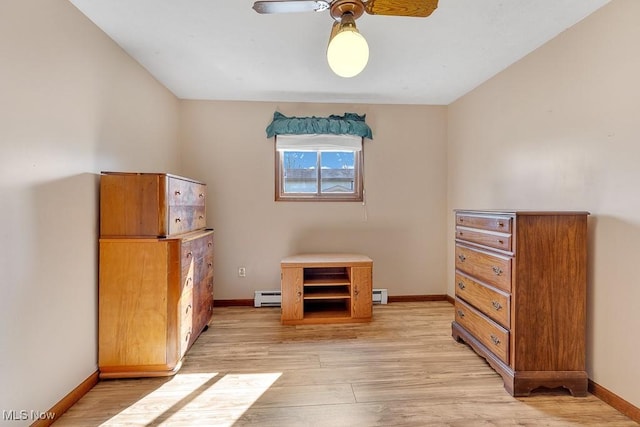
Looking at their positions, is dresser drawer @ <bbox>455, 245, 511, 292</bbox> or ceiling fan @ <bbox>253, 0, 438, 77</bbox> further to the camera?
dresser drawer @ <bbox>455, 245, 511, 292</bbox>

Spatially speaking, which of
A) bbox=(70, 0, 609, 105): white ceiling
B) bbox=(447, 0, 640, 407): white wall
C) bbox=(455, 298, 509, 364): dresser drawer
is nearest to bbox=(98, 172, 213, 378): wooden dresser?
bbox=(70, 0, 609, 105): white ceiling

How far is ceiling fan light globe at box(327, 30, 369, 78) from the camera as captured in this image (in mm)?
1421

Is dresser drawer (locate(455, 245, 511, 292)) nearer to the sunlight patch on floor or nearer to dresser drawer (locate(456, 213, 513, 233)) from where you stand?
dresser drawer (locate(456, 213, 513, 233))

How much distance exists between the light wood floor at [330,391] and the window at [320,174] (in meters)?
1.69

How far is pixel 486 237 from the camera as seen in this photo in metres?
2.26

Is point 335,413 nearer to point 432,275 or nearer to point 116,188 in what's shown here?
point 116,188

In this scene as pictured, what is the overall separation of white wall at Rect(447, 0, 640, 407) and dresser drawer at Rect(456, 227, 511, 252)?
524 mm

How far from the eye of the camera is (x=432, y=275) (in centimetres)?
392

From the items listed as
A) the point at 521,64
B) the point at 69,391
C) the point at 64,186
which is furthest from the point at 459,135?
the point at 69,391

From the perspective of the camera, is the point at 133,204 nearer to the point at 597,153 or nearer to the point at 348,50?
the point at 348,50

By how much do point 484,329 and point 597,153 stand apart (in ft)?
4.63

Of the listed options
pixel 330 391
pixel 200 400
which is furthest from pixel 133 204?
pixel 330 391

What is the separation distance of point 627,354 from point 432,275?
2171 mm

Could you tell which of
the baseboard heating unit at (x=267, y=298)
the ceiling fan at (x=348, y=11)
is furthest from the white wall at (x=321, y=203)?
the ceiling fan at (x=348, y=11)
